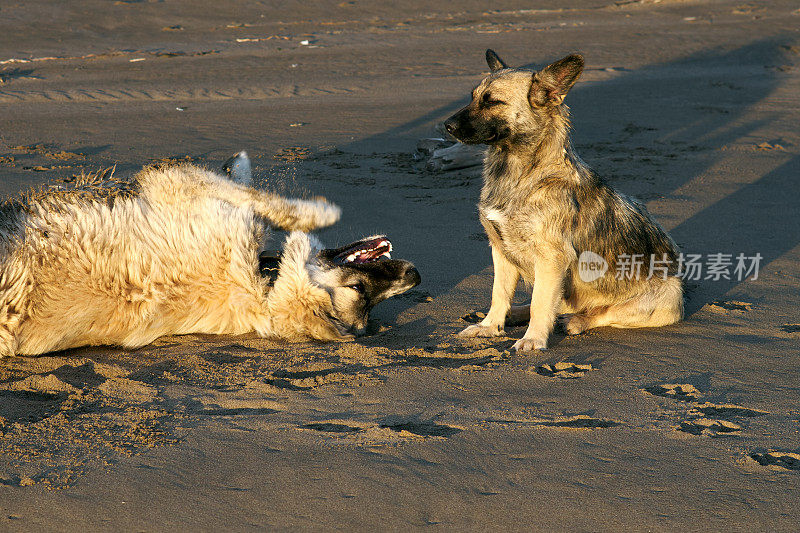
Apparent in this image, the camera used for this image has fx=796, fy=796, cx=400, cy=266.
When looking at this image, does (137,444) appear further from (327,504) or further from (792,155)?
(792,155)

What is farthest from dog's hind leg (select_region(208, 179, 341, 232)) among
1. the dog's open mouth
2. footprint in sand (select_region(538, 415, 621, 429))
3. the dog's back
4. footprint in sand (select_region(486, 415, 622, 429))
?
footprint in sand (select_region(538, 415, 621, 429))

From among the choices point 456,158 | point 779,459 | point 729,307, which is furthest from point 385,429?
point 456,158

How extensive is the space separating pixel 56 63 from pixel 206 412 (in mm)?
12023

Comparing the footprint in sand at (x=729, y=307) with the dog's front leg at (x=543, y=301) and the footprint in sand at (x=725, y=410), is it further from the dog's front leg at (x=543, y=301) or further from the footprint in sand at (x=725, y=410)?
the footprint in sand at (x=725, y=410)

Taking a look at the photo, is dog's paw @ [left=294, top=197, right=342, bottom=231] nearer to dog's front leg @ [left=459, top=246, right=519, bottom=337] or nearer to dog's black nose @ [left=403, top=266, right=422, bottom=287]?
dog's black nose @ [left=403, top=266, right=422, bottom=287]

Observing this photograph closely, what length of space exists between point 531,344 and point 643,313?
2.95 ft

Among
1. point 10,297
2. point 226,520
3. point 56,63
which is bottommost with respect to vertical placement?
point 226,520

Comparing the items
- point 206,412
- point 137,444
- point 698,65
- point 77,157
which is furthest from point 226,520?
point 698,65

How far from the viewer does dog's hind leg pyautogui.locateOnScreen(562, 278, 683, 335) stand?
16.3ft

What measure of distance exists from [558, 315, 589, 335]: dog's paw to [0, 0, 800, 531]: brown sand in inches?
3.3

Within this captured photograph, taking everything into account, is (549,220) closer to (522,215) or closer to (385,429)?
(522,215)

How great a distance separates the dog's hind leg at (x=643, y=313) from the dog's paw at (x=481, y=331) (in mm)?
451

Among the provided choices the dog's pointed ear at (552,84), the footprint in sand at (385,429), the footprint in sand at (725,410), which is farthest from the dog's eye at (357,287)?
the footprint in sand at (725,410)

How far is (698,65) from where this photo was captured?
44.4ft
